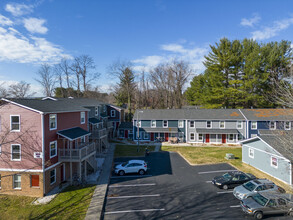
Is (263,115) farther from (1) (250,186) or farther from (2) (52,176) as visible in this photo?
(2) (52,176)

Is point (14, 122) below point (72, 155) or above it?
above

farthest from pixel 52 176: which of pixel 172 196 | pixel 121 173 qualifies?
pixel 172 196

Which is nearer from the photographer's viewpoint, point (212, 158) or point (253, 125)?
point (212, 158)

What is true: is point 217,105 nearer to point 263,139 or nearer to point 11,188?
point 263,139

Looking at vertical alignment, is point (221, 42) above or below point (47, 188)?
above

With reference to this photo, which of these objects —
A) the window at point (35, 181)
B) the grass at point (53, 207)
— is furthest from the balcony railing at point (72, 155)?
the grass at point (53, 207)

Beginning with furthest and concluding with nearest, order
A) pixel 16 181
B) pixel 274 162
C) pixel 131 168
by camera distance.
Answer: pixel 131 168
pixel 274 162
pixel 16 181

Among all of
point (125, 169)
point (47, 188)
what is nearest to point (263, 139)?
point (125, 169)
